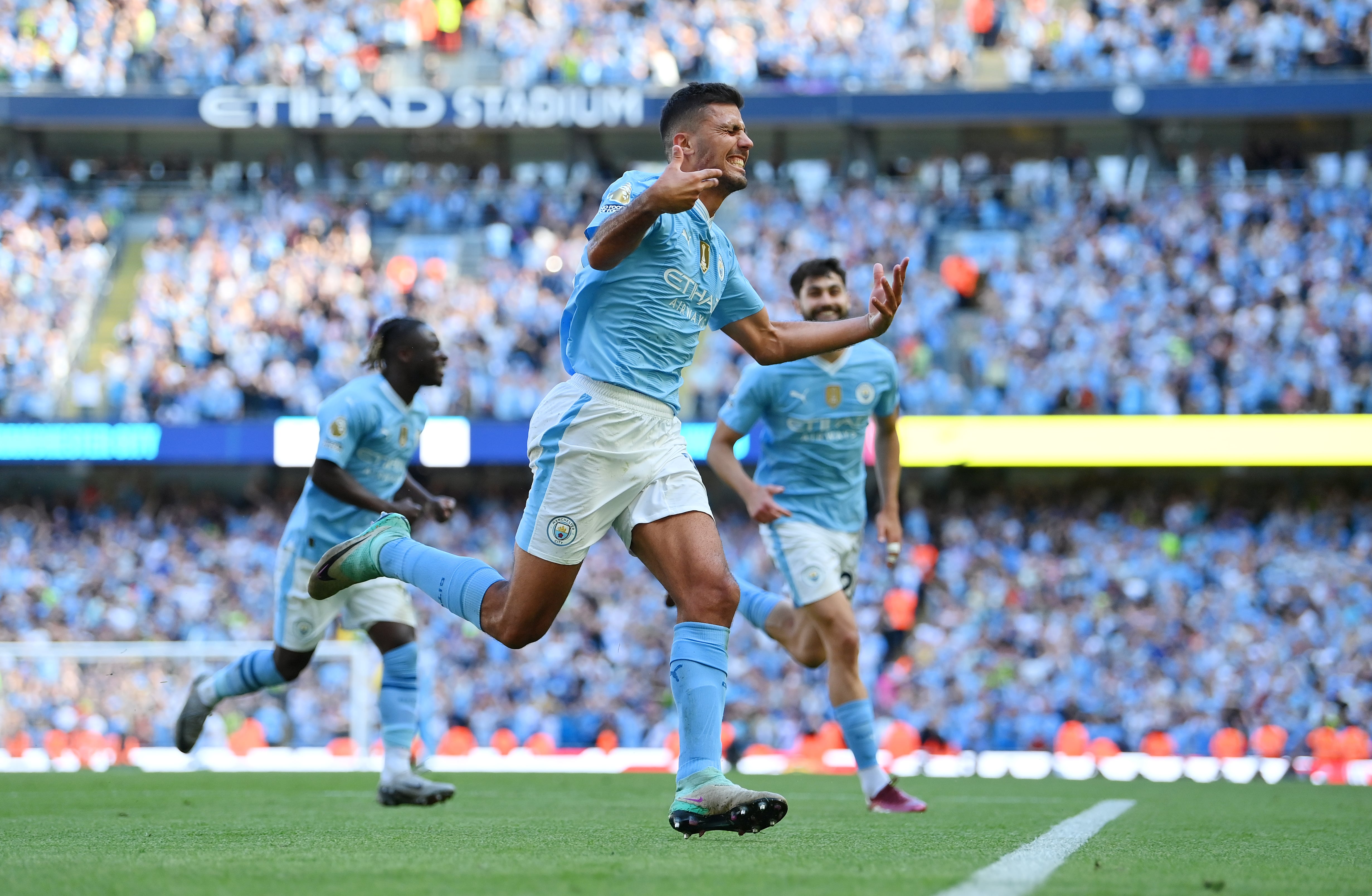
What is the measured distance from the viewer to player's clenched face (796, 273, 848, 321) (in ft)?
25.5

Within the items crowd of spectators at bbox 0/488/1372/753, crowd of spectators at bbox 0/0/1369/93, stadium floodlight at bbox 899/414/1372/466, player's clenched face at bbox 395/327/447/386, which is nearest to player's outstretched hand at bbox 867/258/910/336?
player's clenched face at bbox 395/327/447/386

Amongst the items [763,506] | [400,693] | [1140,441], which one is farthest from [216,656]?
[1140,441]

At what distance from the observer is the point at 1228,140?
85.2ft

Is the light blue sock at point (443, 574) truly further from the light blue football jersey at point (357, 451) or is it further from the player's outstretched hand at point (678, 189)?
the light blue football jersey at point (357, 451)

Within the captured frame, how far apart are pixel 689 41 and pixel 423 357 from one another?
19406mm

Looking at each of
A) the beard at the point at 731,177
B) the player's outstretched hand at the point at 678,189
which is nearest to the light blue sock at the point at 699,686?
the player's outstretched hand at the point at 678,189

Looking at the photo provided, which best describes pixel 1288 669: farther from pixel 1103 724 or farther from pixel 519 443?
pixel 519 443

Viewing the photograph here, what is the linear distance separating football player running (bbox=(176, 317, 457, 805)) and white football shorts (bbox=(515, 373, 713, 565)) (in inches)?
106

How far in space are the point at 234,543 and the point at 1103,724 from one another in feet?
40.3

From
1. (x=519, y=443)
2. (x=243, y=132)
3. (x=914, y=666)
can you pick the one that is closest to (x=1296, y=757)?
(x=914, y=666)

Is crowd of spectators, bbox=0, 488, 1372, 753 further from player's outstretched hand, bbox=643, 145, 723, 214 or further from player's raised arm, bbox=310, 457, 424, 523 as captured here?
player's outstretched hand, bbox=643, 145, 723, 214

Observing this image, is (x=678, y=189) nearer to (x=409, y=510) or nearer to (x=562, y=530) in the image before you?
(x=562, y=530)

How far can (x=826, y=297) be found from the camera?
7789mm

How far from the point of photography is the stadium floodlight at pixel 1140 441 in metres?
19.4
